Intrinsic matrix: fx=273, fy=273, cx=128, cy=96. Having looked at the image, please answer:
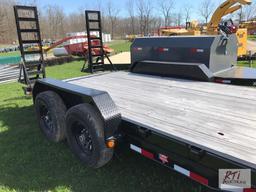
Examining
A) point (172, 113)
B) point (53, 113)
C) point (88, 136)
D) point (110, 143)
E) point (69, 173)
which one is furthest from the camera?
point (53, 113)

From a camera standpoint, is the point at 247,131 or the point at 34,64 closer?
the point at 247,131

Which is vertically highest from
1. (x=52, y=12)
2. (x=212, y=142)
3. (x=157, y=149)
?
(x=52, y=12)

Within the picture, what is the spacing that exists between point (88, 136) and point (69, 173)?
2.17ft

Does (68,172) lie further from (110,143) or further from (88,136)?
(110,143)

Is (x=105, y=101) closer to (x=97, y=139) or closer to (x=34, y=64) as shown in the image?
(x=97, y=139)

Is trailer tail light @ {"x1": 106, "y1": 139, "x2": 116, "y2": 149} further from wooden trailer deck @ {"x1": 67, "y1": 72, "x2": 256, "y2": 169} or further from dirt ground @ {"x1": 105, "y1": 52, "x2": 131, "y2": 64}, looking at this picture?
dirt ground @ {"x1": 105, "y1": 52, "x2": 131, "y2": 64}

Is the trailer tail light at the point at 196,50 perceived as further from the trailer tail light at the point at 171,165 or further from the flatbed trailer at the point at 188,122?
the trailer tail light at the point at 171,165

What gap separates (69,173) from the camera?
3.51 m

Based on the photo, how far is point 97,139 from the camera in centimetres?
289

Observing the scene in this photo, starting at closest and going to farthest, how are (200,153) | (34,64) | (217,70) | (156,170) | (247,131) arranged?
(200,153), (247,131), (156,170), (217,70), (34,64)

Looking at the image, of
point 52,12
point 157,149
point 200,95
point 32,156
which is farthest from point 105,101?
point 52,12

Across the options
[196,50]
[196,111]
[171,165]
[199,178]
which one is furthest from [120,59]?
[199,178]

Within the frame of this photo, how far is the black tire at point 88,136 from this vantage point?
2.89 metres

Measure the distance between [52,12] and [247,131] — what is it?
76.2m
